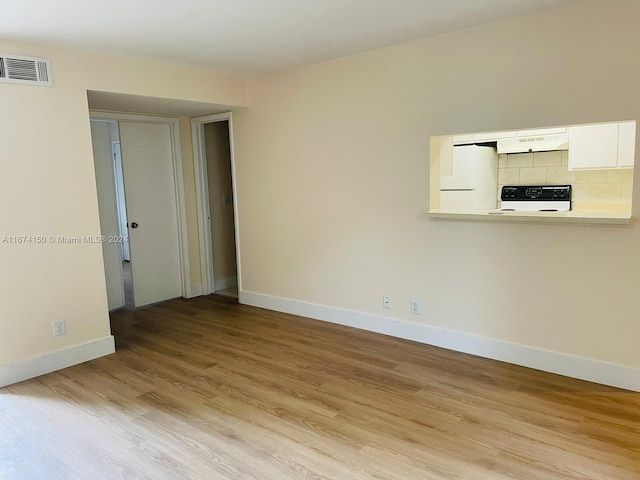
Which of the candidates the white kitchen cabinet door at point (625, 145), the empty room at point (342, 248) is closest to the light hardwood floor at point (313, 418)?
the empty room at point (342, 248)

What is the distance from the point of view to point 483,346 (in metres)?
3.47

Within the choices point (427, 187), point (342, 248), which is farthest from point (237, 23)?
point (342, 248)

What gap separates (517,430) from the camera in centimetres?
248

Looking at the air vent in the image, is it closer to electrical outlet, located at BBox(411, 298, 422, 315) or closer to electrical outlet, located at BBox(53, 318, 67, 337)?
electrical outlet, located at BBox(53, 318, 67, 337)

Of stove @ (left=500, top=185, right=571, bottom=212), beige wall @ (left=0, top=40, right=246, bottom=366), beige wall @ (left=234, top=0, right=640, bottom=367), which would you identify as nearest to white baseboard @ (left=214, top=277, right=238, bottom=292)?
beige wall @ (left=234, top=0, right=640, bottom=367)

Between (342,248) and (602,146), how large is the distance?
256cm

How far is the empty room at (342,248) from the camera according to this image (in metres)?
2.49

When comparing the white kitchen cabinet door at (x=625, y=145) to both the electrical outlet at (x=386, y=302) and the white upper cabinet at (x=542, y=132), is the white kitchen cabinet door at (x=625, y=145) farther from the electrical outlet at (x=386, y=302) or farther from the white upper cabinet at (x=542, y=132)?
the electrical outlet at (x=386, y=302)

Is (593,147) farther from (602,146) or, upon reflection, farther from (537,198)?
(537,198)

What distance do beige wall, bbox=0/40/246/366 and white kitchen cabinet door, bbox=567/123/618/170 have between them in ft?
13.2

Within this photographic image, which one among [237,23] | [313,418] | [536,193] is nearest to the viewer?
[313,418]

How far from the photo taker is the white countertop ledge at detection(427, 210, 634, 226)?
112 inches

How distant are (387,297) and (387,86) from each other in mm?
1830

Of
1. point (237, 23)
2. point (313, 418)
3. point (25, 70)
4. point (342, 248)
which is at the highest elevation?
point (237, 23)
